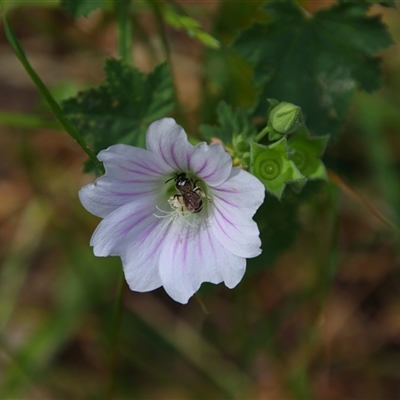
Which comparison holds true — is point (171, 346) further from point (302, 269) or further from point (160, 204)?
point (160, 204)

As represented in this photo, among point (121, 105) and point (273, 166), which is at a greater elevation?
point (273, 166)

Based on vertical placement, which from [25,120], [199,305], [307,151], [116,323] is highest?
[307,151]

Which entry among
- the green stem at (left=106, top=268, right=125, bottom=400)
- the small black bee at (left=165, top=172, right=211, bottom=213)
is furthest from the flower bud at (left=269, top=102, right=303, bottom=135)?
the green stem at (left=106, top=268, right=125, bottom=400)

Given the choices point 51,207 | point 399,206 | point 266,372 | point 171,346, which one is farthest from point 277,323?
point 51,207

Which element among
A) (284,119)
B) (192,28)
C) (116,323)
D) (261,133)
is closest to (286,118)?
(284,119)

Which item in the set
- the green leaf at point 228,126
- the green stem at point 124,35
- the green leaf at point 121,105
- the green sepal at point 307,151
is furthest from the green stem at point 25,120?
the green sepal at point 307,151

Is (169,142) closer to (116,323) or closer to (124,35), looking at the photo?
(124,35)
